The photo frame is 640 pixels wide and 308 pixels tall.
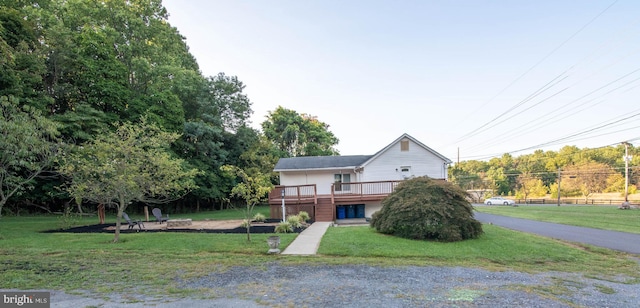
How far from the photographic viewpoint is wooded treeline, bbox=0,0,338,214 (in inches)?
650

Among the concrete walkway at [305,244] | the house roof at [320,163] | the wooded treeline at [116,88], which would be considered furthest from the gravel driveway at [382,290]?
the house roof at [320,163]

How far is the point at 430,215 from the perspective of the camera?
10266mm

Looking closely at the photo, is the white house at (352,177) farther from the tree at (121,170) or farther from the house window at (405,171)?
the tree at (121,170)

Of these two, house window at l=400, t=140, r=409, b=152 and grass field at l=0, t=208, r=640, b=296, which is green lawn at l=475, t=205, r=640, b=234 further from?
house window at l=400, t=140, r=409, b=152

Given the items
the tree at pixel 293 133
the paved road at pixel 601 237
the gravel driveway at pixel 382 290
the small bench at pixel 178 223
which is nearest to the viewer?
the gravel driveway at pixel 382 290

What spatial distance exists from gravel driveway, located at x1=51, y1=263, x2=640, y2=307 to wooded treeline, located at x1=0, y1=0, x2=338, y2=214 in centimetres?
858

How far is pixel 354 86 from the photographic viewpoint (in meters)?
24.5

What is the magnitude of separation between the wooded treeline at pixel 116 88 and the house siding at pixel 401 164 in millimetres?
10116

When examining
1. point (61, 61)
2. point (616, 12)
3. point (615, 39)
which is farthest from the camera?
point (61, 61)

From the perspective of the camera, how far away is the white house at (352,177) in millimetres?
17453

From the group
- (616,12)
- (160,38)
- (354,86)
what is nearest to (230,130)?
(160,38)

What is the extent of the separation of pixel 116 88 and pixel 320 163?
15.6 m

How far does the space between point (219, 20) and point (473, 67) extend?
58.5 feet

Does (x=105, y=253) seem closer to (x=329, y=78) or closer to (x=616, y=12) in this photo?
(x=329, y=78)
